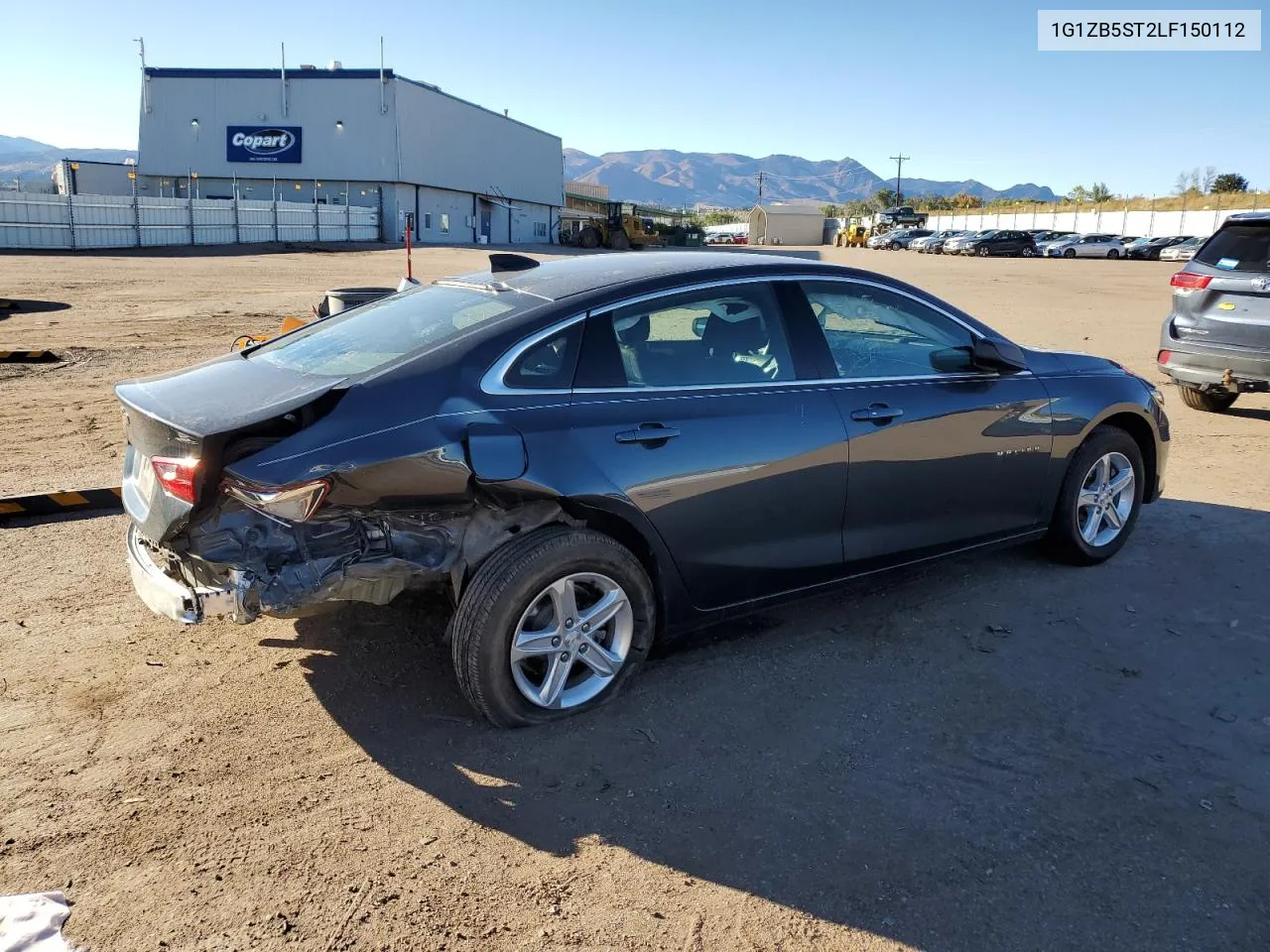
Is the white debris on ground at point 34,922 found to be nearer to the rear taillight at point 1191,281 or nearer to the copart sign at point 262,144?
the rear taillight at point 1191,281

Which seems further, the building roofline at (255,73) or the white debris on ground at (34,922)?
the building roofline at (255,73)

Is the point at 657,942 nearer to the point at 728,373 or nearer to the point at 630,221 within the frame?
the point at 728,373

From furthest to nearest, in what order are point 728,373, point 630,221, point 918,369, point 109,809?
1. point 630,221
2. point 918,369
3. point 728,373
4. point 109,809

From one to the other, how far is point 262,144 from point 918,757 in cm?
5363

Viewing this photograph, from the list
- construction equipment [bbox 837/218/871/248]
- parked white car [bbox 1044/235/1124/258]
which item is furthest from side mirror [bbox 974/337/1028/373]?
construction equipment [bbox 837/218/871/248]

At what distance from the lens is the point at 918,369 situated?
4484 millimetres

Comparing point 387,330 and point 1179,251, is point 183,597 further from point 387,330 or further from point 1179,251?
point 1179,251

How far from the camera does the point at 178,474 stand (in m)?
3.29

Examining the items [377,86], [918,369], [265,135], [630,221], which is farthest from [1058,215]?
[918,369]

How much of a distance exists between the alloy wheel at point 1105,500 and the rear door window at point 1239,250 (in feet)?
14.6

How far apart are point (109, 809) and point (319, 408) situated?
4.71 feet

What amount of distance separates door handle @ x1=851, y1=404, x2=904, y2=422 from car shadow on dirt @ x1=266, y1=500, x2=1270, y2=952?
0.76 meters

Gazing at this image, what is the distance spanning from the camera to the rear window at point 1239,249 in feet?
27.4

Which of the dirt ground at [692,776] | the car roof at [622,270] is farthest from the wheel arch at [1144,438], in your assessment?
the car roof at [622,270]
